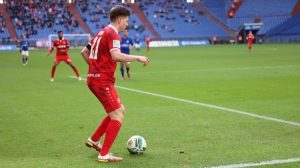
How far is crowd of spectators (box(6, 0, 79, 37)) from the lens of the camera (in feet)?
222

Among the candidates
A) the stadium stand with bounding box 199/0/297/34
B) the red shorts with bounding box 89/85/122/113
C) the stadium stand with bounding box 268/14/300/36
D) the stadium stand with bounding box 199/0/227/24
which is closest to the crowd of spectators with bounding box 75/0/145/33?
the stadium stand with bounding box 199/0/227/24

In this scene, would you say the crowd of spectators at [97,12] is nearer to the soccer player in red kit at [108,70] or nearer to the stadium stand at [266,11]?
the stadium stand at [266,11]

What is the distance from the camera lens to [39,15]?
231 feet

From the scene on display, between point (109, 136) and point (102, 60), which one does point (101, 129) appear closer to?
point (109, 136)

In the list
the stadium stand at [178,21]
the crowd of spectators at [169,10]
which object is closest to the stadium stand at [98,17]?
the stadium stand at [178,21]

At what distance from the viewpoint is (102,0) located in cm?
7800

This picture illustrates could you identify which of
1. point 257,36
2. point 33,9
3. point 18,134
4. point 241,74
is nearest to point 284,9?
point 257,36

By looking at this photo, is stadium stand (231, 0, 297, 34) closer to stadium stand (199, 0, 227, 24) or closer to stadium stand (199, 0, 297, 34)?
stadium stand (199, 0, 297, 34)

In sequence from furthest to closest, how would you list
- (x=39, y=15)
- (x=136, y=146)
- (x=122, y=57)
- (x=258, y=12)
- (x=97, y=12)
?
1. (x=258, y=12)
2. (x=97, y=12)
3. (x=39, y=15)
4. (x=136, y=146)
5. (x=122, y=57)

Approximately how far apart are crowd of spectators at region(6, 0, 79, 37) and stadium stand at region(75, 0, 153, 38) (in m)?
2.67

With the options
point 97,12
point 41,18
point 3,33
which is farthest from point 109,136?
point 97,12

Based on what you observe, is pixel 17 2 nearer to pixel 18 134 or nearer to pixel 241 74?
pixel 241 74

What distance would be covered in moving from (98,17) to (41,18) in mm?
9692

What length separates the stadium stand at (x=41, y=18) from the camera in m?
67.0
